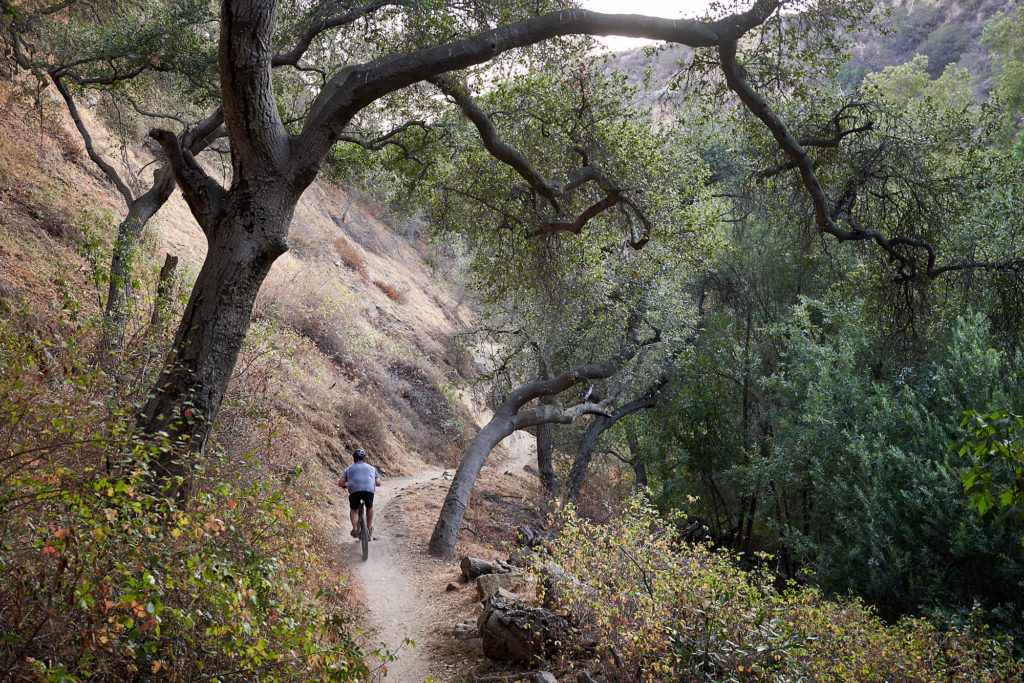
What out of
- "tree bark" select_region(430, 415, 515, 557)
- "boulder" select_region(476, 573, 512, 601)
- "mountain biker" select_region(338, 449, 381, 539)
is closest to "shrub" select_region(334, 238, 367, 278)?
"tree bark" select_region(430, 415, 515, 557)

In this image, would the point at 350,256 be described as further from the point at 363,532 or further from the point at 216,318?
the point at 216,318

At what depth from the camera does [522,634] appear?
23.4ft

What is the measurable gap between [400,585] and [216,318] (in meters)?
6.23

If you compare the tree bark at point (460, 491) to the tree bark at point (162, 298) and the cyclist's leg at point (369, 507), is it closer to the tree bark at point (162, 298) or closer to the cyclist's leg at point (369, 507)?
the cyclist's leg at point (369, 507)

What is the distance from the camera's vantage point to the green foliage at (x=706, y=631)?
18.5 feet

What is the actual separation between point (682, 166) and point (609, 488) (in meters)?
14.4

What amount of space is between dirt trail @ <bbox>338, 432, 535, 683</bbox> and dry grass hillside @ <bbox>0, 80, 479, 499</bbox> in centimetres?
170

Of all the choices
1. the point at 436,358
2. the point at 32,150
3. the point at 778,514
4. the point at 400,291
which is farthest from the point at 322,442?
the point at 400,291

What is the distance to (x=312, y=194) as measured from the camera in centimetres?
3991

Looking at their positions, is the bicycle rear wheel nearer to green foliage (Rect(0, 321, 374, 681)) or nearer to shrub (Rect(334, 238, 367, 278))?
green foliage (Rect(0, 321, 374, 681))

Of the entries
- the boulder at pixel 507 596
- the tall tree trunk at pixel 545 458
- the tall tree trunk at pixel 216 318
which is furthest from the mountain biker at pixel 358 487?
the tall tree trunk at pixel 545 458

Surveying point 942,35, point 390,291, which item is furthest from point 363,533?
point 942,35

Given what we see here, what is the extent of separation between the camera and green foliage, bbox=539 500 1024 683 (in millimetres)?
5652

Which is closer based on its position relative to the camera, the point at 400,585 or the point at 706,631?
the point at 706,631
